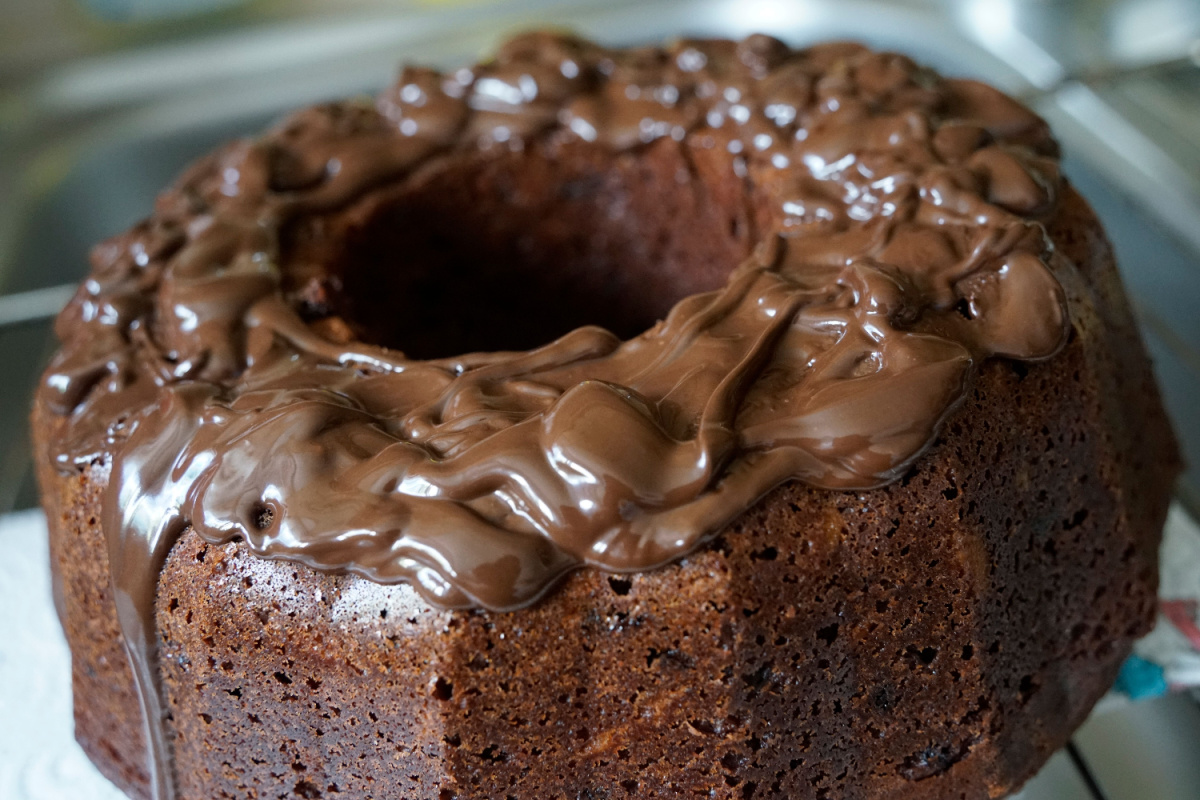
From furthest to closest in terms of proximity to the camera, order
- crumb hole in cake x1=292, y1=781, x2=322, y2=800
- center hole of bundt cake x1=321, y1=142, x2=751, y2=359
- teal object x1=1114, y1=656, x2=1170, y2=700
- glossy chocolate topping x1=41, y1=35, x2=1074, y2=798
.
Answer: center hole of bundt cake x1=321, y1=142, x2=751, y2=359 < teal object x1=1114, y1=656, x2=1170, y2=700 < crumb hole in cake x1=292, y1=781, x2=322, y2=800 < glossy chocolate topping x1=41, y1=35, x2=1074, y2=798

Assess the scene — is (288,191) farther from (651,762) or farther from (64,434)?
(651,762)

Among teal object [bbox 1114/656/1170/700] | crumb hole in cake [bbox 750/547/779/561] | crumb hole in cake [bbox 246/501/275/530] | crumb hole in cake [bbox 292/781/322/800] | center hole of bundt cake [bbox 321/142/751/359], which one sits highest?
crumb hole in cake [bbox 750/547/779/561]

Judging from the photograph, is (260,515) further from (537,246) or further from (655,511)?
(537,246)

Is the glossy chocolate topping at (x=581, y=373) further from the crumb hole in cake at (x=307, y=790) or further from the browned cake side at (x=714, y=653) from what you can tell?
the crumb hole in cake at (x=307, y=790)

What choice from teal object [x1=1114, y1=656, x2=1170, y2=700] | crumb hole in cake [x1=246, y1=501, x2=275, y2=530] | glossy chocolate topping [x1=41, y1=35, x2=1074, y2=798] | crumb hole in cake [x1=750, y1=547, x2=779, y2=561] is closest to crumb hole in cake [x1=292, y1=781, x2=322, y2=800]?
glossy chocolate topping [x1=41, y1=35, x2=1074, y2=798]

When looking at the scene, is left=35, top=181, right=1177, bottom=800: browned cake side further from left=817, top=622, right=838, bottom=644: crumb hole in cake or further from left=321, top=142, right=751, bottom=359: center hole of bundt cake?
left=321, top=142, right=751, bottom=359: center hole of bundt cake

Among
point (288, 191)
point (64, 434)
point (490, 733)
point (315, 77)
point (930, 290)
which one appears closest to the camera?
point (490, 733)

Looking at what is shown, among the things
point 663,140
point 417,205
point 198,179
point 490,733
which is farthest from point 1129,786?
point 198,179

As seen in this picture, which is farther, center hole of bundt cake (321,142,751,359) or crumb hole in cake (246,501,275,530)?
center hole of bundt cake (321,142,751,359)
